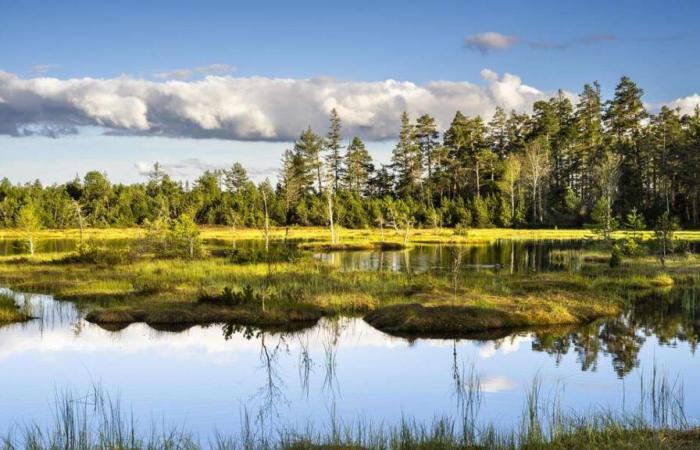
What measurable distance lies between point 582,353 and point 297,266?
20.1 meters

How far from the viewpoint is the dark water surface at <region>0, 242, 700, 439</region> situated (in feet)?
45.5

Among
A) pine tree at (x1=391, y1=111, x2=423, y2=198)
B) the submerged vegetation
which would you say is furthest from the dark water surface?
pine tree at (x1=391, y1=111, x2=423, y2=198)

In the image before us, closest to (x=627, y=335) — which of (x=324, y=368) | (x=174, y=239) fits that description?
(x=324, y=368)

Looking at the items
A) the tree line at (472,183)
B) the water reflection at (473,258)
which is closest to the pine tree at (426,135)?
the tree line at (472,183)

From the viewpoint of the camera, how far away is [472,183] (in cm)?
10181

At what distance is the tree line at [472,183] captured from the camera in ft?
275


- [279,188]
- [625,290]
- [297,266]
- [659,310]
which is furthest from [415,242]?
[279,188]

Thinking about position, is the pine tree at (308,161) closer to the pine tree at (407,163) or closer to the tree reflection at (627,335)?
the pine tree at (407,163)

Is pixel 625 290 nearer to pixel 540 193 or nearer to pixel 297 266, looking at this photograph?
→ pixel 297 266

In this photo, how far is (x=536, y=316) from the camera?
77.9ft

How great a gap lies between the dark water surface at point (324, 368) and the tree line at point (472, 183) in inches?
2161

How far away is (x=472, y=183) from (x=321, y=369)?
8684 centimetres

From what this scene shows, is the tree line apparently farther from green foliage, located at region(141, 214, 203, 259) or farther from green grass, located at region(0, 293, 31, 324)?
green grass, located at region(0, 293, 31, 324)

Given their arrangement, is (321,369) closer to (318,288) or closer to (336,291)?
(336,291)
